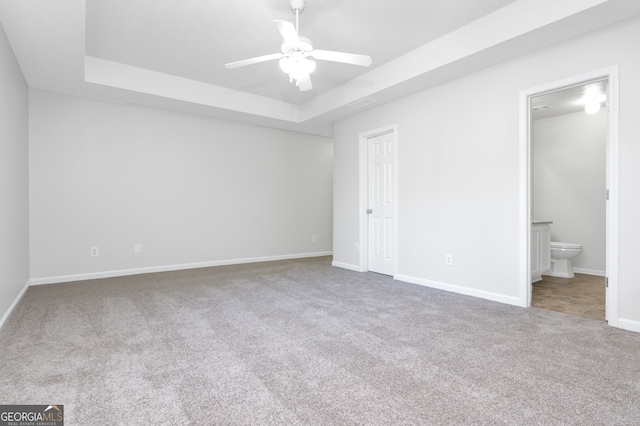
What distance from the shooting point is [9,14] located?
8.34 feet

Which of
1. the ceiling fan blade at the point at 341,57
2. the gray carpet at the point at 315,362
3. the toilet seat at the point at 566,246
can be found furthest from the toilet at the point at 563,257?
the ceiling fan blade at the point at 341,57

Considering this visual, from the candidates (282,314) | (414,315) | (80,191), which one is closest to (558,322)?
(414,315)

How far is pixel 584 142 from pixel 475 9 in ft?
11.5

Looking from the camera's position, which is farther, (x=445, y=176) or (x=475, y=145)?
(x=445, y=176)

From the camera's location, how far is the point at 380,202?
490cm

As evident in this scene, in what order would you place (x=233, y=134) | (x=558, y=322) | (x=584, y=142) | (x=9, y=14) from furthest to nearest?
1. (x=233, y=134)
2. (x=584, y=142)
3. (x=558, y=322)
4. (x=9, y=14)

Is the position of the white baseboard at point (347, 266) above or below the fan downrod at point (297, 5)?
below

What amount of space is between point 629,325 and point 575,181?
3348mm

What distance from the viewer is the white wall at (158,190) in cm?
429

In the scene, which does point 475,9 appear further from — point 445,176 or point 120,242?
point 120,242

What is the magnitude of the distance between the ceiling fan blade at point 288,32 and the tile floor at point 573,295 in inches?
130

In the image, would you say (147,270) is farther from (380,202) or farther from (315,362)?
(315,362)

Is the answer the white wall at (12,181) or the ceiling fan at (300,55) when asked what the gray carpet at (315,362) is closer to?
the white wall at (12,181)

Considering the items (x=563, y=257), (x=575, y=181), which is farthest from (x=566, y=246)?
(x=575, y=181)
